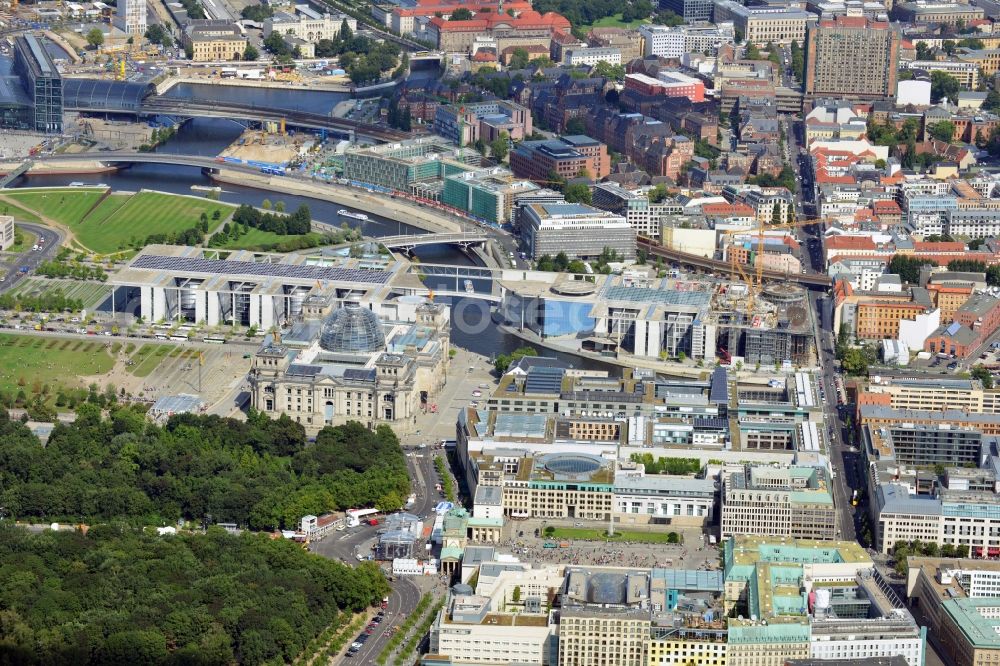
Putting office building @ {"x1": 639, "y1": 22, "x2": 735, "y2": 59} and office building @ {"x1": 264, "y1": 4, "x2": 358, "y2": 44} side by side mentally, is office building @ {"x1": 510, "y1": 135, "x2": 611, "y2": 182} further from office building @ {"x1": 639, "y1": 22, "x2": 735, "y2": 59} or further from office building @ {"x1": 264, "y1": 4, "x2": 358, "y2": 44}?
office building @ {"x1": 264, "y1": 4, "x2": 358, "y2": 44}

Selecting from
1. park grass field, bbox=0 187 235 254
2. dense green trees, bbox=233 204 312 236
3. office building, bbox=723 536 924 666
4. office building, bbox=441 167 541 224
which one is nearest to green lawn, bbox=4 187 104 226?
park grass field, bbox=0 187 235 254

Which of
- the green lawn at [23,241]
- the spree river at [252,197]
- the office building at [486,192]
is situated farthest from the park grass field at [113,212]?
the office building at [486,192]

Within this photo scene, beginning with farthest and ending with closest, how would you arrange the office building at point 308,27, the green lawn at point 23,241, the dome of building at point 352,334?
the office building at point 308,27
the green lawn at point 23,241
the dome of building at point 352,334

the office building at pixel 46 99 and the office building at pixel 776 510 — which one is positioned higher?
the office building at pixel 46 99

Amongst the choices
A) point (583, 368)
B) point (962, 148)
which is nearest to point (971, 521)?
point (583, 368)

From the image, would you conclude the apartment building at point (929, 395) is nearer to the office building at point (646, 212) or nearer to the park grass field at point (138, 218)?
the office building at point (646, 212)

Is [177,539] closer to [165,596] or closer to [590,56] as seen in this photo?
[165,596]

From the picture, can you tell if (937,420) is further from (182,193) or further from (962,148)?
(182,193)
